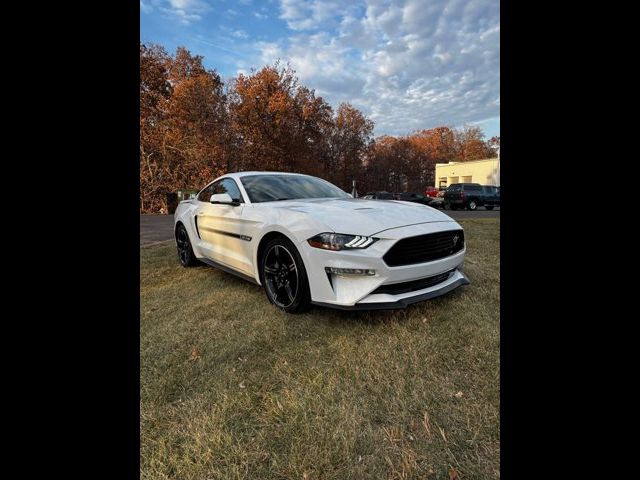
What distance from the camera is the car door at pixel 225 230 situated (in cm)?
364

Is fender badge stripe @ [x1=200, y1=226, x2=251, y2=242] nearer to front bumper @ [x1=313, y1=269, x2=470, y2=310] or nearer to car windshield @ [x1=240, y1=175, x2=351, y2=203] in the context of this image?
car windshield @ [x1=240, y1=175, x2=351, y2=203]

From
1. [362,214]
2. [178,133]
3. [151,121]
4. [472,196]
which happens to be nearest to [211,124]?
[178,133]

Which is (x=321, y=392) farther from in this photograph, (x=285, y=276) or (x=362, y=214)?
(x=362, y=214)

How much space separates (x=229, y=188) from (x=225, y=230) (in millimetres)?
674

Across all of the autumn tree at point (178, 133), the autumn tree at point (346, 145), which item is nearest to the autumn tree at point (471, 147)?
the autumn tree at point (346, 145)

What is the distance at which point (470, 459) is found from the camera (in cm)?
149

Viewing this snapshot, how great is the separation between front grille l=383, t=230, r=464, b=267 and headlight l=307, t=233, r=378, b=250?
19 centimetres

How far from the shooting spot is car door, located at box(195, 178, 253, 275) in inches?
143

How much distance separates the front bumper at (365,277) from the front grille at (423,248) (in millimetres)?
45
